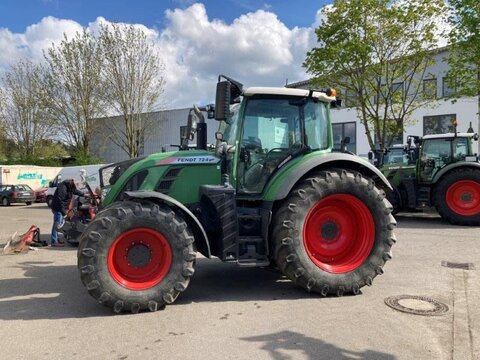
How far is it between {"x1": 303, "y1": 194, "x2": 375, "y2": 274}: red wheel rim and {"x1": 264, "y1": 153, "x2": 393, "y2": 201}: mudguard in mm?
454

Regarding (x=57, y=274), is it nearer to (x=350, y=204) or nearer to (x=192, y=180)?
(x=192, y=180)

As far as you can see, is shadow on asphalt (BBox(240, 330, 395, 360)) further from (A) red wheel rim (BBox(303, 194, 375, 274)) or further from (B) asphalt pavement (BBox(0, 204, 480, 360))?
(A) red wheel rim (BBox(303, 194, 375, 274))

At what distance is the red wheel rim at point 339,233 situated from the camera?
605 cm

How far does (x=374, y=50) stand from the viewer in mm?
18922

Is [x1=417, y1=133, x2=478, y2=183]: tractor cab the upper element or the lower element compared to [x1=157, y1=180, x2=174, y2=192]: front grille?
upper

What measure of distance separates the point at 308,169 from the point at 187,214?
5.19ft

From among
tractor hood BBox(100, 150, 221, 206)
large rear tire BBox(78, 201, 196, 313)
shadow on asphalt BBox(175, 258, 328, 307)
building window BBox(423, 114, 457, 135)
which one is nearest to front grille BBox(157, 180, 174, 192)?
tractor hood BBox(100, 150, 221, 206)

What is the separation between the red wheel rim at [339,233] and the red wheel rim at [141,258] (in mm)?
1824

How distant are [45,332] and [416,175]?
1132cm

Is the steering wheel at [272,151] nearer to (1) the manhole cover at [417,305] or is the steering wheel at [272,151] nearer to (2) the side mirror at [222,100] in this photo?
(2) the side mirror at [222,100]

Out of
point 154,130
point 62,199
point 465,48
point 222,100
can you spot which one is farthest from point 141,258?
point 154,130

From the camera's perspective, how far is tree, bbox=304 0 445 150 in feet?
60.4

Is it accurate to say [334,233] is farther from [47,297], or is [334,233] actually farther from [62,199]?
[62,199]

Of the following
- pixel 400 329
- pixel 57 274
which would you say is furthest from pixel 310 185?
pixel 57 274
